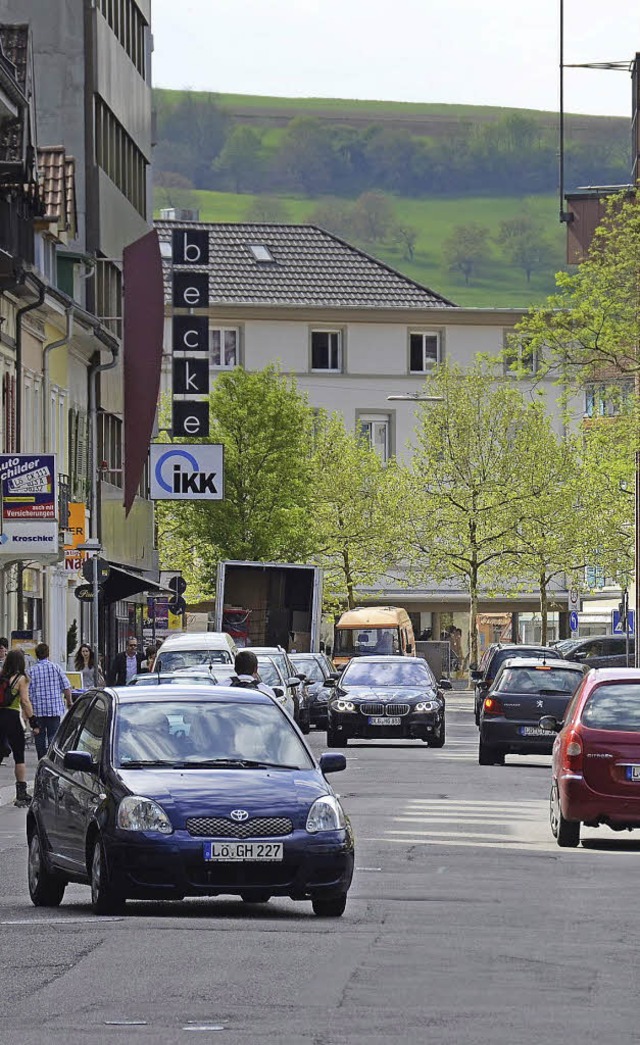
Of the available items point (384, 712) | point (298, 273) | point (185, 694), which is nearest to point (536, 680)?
point (384, 712)

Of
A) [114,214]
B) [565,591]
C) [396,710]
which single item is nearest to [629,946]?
[396,710]

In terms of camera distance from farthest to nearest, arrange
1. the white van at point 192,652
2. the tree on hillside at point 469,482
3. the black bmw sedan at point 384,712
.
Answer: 1. the tree on hillside at point 469,482
2. the white van at point 192,652
3. the black bmw sedan at point 384,712

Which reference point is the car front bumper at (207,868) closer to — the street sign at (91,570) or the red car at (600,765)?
the red car at (600,765)

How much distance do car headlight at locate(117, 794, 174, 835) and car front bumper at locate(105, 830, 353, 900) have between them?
52 millimetres

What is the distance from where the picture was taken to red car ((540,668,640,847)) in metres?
20.7

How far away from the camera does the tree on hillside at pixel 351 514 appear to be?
300 feet

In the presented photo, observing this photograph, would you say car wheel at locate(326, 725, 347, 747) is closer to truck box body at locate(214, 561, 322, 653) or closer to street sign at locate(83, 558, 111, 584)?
street sign at locate(83, 558, 111, 584)

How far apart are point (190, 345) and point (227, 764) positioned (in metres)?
50.4

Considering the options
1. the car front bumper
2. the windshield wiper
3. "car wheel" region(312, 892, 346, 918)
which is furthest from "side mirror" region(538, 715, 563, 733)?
the car front bumper

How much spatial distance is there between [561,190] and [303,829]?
47.0 meters

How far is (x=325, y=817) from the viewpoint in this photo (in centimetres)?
1435

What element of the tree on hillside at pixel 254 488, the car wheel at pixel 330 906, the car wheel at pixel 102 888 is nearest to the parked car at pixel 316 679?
the car wheel at pixel 330 906

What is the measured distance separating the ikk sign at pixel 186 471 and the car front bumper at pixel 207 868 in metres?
46.6

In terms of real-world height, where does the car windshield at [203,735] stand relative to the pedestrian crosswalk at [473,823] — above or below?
above
